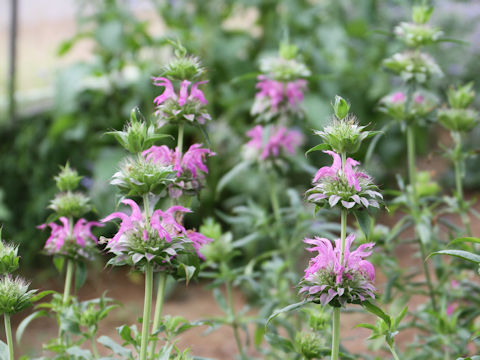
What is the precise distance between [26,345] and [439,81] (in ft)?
10.8

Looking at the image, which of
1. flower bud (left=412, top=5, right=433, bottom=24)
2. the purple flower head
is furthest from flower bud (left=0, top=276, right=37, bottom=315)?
flower bud (left=412, top=5, right=433, bottom=24)

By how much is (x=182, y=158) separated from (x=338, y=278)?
1.27 feet

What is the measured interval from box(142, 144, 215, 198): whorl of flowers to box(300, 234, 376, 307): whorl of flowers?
0.28 meters

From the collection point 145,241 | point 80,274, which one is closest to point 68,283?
point 80,274

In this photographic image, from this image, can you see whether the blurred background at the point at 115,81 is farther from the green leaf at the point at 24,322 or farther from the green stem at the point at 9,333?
the green stem at the point at 9,333

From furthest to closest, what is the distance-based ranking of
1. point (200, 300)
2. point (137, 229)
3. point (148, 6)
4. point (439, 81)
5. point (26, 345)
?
1. point (439, 81)
2. point (148, 6)
3. point (200, 300)
4. point (26, 345)
5. point (137, 229)

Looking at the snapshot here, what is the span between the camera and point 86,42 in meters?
3.90

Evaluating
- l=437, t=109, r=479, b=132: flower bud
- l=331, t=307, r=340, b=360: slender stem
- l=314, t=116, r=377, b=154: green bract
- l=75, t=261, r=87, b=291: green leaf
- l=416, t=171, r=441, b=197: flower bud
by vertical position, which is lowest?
l=331, t=307, r=340, b=360: slender stem

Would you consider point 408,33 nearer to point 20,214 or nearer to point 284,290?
point 284,290

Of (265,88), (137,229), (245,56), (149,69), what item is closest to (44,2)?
(149,69)

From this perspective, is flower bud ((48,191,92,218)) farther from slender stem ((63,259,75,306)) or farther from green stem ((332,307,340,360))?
green stem ((332,307,340,360))

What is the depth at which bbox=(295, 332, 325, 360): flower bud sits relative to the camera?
1095 mm

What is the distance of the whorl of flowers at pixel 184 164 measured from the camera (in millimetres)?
1023

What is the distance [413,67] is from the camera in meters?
1.42
